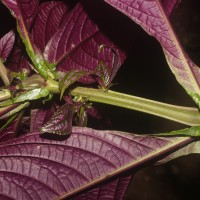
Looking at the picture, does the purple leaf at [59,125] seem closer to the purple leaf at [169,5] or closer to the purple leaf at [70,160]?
the purple leaf at [70,160]

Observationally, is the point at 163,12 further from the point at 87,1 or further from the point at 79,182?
the point at 79,182

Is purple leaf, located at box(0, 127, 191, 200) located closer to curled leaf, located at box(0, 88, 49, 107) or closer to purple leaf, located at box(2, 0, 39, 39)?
curled leaf, located at box(0, 88, 49, 107)

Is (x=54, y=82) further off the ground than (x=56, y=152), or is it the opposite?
(x=54, y=82)

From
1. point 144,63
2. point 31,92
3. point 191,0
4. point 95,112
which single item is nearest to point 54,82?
point 31,92

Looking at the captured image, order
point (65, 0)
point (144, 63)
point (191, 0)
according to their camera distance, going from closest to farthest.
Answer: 1. point (65, 0)
2. point (144, 63)
3. point (191, 0)

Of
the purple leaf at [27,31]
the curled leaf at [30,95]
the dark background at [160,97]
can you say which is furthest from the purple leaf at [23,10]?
the dark background at [160,97]

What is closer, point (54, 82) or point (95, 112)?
point (54, 82)

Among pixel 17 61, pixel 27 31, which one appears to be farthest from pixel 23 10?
pixel 17 61
